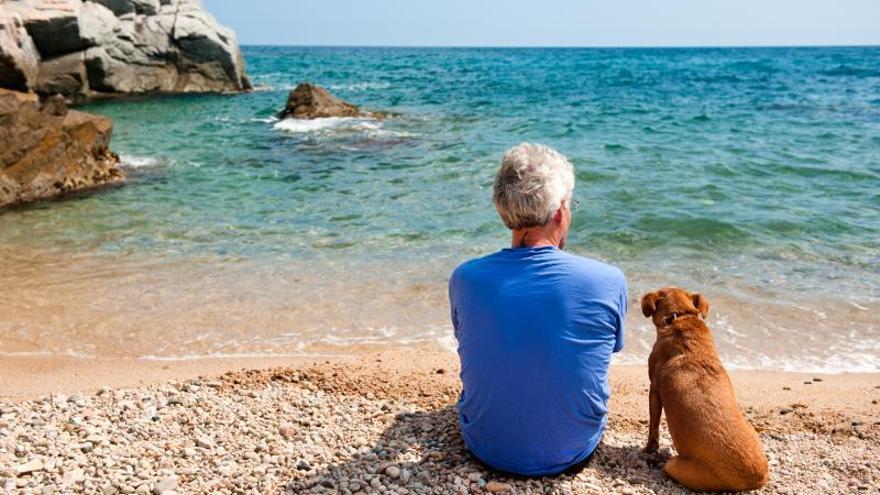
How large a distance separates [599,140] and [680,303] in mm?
14575

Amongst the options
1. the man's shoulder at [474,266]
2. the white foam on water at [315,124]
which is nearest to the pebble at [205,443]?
the man's shoulder at [474,266]

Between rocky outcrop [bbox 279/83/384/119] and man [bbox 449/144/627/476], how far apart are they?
66.5 feet

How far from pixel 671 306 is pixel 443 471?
163 cm

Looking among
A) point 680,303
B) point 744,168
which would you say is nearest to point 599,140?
point 744,168

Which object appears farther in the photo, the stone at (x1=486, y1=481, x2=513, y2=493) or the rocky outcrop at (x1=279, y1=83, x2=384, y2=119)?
the rocky outcrop at (x1=279, y1=83, x2=384, y2=119)

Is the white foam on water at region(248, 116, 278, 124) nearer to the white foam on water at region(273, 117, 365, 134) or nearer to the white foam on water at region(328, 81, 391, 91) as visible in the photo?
the white foam on water at region(273, 117, 365, 134)

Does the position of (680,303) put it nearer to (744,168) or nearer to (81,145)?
(744,168)

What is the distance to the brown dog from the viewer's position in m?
3.64

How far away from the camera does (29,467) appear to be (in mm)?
3779

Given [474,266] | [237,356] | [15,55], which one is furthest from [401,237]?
[15,55]

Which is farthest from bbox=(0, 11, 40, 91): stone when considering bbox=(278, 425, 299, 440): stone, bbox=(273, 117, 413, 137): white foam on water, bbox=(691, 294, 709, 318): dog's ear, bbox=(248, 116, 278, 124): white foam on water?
bbox=(691, 294, 709, 318): dog's ear

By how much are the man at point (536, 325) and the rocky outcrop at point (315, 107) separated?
20.3 m

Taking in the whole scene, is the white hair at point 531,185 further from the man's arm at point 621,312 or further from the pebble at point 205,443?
the pebble at point 205,443

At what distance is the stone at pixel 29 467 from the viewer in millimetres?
3750
